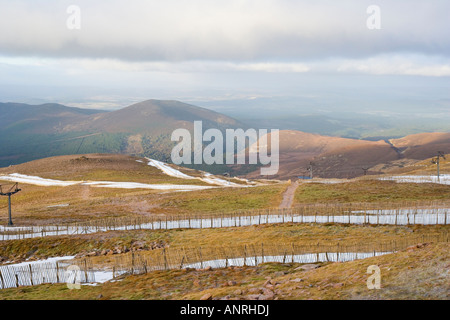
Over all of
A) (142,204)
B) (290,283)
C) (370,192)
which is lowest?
(142,204)

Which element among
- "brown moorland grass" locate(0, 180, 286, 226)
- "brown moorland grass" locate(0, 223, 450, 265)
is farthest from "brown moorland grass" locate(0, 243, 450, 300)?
"brown moorland grass" locate(0, 180, 286, 226)

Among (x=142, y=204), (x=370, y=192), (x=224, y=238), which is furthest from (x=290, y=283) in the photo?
(x=370, y=192)

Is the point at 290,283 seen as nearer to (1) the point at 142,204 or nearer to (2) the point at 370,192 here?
(1) the point at 142,204

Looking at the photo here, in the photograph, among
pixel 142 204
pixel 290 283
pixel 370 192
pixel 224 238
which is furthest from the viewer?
pixel 142 204

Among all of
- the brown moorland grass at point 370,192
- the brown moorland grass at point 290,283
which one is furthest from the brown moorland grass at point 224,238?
the brown moorland grass at point 370,192

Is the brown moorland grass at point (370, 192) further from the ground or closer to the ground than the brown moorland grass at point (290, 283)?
closer to the ground

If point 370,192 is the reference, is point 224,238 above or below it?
above

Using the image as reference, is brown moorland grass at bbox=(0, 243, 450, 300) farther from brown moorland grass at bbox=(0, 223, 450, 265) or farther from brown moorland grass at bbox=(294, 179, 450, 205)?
brown moorland grass at bbox=(294, 179, 450, 205)

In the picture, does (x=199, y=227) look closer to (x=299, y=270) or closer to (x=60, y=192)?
(x=299, y=270)

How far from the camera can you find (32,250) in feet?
125

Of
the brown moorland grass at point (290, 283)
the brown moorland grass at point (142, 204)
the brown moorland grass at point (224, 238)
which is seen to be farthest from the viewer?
the brown moorland grass at point (142, 204)

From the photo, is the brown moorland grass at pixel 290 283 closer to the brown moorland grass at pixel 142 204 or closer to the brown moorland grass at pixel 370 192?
the brown moorland grass at pixel 142 204
